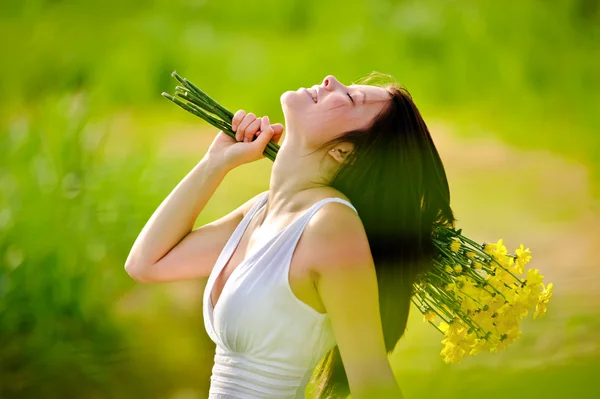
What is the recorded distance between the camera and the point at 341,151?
822 millimetres

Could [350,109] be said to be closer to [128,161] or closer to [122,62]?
[122,62]

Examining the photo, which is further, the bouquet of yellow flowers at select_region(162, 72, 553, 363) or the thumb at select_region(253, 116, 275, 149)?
the thumb at select_region(253, 116, 275, 149)

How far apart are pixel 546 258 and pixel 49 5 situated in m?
0.77

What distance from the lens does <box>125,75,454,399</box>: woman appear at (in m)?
0.76

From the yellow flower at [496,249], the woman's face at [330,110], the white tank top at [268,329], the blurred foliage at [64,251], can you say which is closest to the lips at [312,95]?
the woman's face at [330,110]

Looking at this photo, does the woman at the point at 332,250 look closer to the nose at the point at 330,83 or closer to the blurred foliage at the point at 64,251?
the nose at the point at 330,83

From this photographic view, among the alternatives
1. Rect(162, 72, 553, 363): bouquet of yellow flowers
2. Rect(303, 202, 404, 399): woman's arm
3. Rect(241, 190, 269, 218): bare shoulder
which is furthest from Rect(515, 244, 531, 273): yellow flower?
Rect(241, 190, 269, 218): bare shoulder

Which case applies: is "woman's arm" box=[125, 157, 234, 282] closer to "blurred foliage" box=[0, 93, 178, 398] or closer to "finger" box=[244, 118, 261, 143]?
"finger" box=[244, 118, 261, 143]

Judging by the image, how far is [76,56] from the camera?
1.49 meters

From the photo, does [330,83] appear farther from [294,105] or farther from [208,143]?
[208,143]

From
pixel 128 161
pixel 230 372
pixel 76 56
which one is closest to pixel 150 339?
pixel 128 161

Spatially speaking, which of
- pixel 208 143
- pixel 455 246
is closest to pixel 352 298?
pixel 455 246

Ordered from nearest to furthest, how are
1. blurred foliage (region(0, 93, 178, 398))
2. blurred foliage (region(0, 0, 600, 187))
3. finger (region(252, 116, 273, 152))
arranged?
1. blurred foliage (region(0, 0, 600, 187))
2. finger (region(252, 116, 273, 152))
3. blurred foliage (region(0, 93, 178, 398))

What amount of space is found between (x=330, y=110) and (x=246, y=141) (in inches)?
5.8
